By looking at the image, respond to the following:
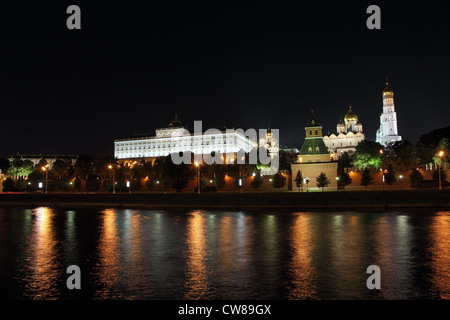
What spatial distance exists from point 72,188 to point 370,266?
238 ft

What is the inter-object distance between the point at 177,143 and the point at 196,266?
131 meters

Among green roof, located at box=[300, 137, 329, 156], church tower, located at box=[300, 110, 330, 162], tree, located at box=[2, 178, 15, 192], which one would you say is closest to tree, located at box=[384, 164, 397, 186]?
church tower, located at box=[300, 110, 330, 162]

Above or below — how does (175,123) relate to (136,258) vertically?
above

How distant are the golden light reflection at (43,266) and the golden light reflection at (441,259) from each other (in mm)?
10082

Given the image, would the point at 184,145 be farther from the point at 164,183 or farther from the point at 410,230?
the point at 410,230

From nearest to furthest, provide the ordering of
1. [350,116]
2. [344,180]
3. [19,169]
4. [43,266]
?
[43,266]
[344,180]
[19,169]
[350,116]

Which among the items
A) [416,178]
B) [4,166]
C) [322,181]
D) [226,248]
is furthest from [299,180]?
[4,166]

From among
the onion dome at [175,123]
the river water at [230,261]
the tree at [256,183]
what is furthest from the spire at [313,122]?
the onion dome at [175,123]

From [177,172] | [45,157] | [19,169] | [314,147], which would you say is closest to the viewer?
[314,147]

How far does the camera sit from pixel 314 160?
6056cm

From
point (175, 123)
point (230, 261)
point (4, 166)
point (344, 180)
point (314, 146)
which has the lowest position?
point (230, 261)

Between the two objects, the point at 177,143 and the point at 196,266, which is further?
the point at 177,143

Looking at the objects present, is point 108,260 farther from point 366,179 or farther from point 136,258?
point 366,179

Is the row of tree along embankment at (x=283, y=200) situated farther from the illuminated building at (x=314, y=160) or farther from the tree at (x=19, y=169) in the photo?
the tree at (x=19, y=169)
